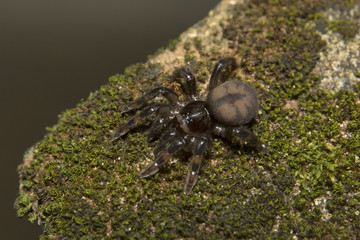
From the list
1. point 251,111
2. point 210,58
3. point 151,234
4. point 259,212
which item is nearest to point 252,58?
point 210,58

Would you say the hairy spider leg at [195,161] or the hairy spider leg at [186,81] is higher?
the hairy spider leg at [186,81]

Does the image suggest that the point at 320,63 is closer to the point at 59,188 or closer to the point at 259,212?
the point at 259,212

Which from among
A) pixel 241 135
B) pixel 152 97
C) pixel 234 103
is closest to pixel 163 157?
pixel 152 97

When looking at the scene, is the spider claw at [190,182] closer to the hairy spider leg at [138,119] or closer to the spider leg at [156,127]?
the spider leg at [156,127]

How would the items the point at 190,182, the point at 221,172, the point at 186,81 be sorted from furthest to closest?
1. the point at 186,81
2. the point at 221,172
3. the point at 190,182

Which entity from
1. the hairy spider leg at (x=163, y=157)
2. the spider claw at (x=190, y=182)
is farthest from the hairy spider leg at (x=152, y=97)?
the spider claw at (x=190, y=182)

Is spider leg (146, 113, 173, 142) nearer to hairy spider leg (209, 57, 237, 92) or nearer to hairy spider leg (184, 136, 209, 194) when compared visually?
hairy spider leg (184, 136, 209, 194)

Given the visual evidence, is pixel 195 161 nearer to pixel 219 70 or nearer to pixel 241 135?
pixel 241 135
